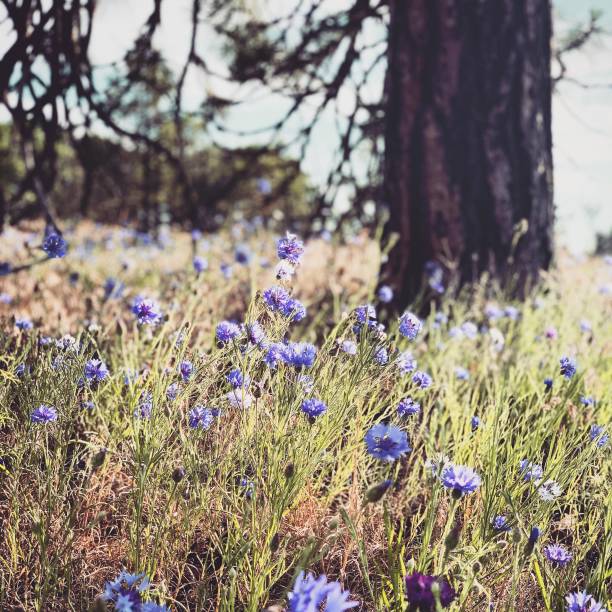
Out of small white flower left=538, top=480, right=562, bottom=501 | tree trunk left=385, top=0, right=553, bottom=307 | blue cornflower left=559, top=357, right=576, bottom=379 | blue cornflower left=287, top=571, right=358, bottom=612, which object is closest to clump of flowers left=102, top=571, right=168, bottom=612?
blue cornflower left=287, top=571, right=358, bottom=612

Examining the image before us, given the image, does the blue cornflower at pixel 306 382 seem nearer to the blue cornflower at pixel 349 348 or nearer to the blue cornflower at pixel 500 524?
the blue cornflower at pixel 349 348

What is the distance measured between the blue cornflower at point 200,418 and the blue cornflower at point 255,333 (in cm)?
19

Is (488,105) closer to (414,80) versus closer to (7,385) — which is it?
(414,80)

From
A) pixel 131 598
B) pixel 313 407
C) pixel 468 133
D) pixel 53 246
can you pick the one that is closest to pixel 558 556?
pixel 313 407

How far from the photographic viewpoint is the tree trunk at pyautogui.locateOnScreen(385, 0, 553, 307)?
3137 millimetres

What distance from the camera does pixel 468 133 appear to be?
3.17 meters

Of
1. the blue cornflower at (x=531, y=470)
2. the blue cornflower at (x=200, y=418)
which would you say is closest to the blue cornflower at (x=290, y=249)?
the blue cornflower at (x=200, y=418)

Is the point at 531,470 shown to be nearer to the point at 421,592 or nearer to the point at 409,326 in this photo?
the point at 409,326

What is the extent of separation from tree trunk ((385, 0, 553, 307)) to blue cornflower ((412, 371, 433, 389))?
1485 mm

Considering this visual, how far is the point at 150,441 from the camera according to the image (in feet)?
4.47

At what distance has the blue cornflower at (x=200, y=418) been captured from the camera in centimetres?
139

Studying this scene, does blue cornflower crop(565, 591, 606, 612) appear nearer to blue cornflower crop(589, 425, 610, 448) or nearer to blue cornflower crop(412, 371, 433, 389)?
blue cornflower crop(589, 425, 610, 448)

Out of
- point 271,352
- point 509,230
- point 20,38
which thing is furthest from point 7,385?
point 509,230

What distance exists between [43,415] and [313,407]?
63 centimetres
